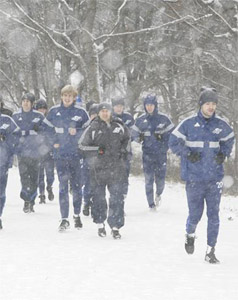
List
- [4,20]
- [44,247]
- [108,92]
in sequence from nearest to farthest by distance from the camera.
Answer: [44,247] → [4,20] → [108,92]

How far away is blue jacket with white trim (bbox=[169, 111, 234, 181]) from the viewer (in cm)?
730

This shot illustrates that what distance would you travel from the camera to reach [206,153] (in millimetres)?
7305

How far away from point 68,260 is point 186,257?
5.09 feet

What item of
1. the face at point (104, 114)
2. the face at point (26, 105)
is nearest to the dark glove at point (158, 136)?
the face at point (26, 105)

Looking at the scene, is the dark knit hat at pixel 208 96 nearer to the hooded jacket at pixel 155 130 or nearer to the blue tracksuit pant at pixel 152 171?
the hooded jacket at pixel 155 130

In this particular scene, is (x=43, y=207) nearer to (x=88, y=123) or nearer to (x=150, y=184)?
(x=150, y=184)

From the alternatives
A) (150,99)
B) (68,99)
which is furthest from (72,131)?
(150,99)

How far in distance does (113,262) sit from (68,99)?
3.28 metres

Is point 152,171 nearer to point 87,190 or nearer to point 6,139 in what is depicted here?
point 87,190

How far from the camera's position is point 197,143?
7.33 meters

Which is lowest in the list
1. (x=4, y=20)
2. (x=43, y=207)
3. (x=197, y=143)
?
(x=43, y=207)

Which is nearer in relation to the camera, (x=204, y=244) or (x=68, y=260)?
(x=68, y=260)

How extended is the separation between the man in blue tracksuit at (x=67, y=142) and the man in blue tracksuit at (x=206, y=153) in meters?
2.58

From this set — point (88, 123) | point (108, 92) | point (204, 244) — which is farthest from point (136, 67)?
point (204, 244)
